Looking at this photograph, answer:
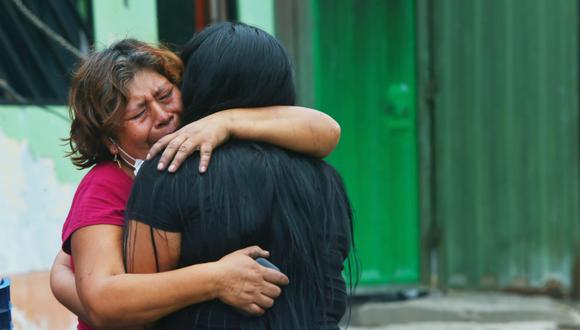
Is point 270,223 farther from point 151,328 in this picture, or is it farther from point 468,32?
point 468,32

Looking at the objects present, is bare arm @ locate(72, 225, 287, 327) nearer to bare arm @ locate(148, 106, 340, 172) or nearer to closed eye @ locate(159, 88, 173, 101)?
bare arm @ locate(148, 106, 340, 172)

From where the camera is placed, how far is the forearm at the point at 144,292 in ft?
5.29

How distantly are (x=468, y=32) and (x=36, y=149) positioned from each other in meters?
3.25

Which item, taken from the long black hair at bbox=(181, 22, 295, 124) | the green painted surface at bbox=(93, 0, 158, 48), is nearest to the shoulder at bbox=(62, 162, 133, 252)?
the long black hair at bbox=(181, 22, 295, 124)

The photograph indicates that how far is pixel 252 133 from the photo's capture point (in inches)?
67.2

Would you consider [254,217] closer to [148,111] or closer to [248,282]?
[248,282]

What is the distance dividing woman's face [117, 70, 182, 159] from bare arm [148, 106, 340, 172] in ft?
0.61

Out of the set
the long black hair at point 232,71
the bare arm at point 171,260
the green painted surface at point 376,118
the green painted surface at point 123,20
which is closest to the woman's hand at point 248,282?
the bare arm at point 171,260

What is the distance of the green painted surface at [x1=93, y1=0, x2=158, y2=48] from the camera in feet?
12.5

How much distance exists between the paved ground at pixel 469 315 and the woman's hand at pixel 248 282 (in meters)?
3.49

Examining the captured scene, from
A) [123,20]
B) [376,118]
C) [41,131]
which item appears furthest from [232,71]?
[376,118]

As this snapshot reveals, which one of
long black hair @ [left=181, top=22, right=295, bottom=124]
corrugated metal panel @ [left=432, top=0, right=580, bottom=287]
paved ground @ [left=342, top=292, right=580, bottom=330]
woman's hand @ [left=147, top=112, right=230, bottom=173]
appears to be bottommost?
paved ground @ [left=342, top=292, right=580, bottom=330]

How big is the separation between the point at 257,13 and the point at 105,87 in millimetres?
3116

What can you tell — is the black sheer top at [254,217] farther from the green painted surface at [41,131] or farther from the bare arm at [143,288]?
the green painted surface at [41,131]
